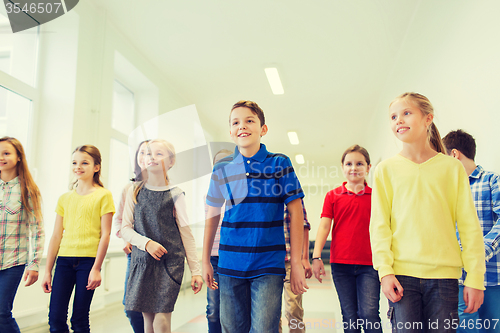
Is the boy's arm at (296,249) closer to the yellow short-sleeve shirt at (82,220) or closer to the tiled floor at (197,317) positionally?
the yellow short-sleeve shirt at (82,220)

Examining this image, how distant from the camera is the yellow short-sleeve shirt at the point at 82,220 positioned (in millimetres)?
1958

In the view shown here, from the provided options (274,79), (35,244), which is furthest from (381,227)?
(274,79)

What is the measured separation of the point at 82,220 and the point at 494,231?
2.05 m

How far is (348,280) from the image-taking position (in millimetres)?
1896

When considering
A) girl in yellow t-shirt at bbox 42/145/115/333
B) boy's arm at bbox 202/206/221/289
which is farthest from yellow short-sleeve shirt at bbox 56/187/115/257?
boy's arm at bbox 202/206/221/289

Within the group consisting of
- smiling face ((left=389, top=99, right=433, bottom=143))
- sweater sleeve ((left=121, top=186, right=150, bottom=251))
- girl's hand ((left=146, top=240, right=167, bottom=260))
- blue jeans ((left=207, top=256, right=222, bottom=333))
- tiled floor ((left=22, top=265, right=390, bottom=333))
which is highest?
smiling face ((left=389, top=99, right=433, bottom=143))

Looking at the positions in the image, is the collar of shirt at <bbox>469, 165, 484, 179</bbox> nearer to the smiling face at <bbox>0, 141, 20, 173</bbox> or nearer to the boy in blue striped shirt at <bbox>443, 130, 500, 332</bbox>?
the boy in blue striped shirt at <bbox>443, 130, 500, 332</bbox>

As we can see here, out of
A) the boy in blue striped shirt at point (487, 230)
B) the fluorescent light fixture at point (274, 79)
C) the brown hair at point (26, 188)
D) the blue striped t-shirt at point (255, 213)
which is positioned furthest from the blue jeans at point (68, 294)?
the fluorescent light fixture at point (274, 79)

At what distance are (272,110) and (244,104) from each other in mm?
5129

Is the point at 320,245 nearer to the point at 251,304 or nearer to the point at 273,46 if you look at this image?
the point at 251,304

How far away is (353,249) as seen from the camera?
74.7 inches

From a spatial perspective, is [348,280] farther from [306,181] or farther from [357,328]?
[306,181]

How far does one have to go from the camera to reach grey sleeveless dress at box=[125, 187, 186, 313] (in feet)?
5.47

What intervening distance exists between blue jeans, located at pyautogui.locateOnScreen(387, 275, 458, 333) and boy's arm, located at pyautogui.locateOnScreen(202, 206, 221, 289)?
71cm
